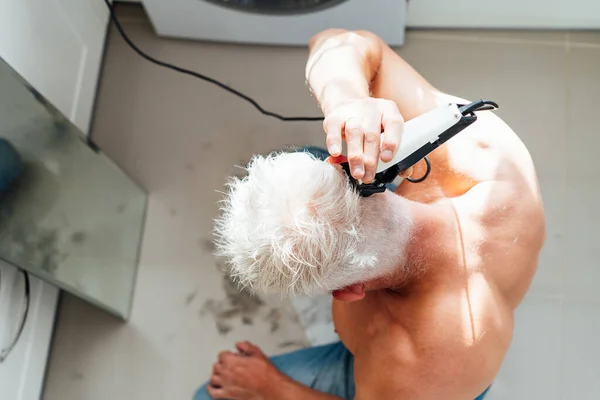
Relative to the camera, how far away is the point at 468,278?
731mm

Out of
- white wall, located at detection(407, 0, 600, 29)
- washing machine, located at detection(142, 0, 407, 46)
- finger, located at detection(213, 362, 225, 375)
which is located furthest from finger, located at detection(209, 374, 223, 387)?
white wall, located at detection(407, 0, 600, 29)

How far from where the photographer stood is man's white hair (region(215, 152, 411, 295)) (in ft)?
1.86

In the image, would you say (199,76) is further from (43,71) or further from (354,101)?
(354,101)

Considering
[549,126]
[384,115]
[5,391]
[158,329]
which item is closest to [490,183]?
[384,115]

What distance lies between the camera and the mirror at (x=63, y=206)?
0.88 meters

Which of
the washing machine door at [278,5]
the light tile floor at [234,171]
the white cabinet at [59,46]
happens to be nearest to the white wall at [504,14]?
the light tile floor at [234,171]

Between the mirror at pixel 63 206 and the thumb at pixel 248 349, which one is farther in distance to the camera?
the thumb at pixel 248 349

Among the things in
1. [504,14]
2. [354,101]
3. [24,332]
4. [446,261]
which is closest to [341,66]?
[354,101]

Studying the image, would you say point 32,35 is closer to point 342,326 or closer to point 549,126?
point 342,326

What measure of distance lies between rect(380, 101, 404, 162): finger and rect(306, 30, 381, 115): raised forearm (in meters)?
0.10

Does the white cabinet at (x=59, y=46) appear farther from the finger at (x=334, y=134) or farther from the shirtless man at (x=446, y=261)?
the finger at (x=334, y=134)

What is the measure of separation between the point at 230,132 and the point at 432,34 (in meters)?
0.56

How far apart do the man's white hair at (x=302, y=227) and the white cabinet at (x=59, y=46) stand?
25.7 inches

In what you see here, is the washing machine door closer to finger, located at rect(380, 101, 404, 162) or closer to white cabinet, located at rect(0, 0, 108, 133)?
white cabinet, located at rect(0, 0, 108, 133)
